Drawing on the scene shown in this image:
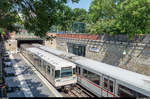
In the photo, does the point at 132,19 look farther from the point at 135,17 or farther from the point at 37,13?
the point at 37,13

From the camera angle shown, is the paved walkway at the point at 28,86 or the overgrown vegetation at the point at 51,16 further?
the paved walkway at the point at 28,86

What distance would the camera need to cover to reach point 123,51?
56.2 feet

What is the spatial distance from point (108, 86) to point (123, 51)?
8.81 metres

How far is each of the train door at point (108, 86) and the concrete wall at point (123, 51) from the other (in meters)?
7.16

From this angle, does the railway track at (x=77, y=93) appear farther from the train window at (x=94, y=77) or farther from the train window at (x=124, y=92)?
the train window at (x=124, y=92)

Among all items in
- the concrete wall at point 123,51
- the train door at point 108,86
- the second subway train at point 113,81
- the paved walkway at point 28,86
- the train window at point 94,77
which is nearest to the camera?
the second subway train at point 113,81

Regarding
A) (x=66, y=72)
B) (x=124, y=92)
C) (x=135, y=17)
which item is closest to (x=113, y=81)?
(x=124, y=92)

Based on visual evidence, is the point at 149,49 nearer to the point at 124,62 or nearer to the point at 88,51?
the point at 124,62

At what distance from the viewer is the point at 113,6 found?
24625mm

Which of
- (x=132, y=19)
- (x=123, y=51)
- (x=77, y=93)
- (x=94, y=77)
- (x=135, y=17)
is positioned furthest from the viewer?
(x=123, y=51)

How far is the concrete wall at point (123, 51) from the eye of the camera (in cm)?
1476

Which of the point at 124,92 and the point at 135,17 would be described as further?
the point at 135,17

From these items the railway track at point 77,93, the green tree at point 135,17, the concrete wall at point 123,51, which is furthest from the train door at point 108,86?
the green tree at point 135,17

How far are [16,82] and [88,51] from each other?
13407 millimetres
